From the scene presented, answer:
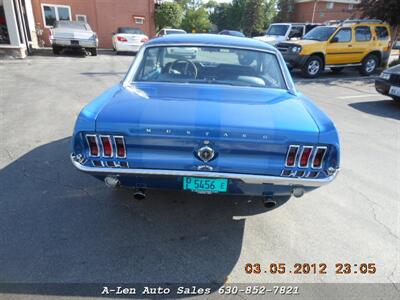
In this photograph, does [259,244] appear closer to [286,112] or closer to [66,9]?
[286,112]

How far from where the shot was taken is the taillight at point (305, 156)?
2.31 meters

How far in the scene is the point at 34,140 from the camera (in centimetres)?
481

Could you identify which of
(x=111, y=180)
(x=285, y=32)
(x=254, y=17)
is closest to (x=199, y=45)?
(x=111, y=180)

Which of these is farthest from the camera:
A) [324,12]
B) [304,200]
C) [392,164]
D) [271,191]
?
[324,12]

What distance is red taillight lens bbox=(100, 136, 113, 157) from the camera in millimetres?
2299

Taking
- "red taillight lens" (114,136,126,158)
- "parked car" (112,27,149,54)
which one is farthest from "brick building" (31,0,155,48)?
"red taillight lens" (114,136,126,158)

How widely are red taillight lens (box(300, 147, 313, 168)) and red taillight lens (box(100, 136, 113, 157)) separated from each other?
1.52 m

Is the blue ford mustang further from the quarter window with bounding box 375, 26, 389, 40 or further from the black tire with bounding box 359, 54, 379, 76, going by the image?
the quarter window with bounding box 375, 26, 389, 40

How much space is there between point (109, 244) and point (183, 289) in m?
0.83

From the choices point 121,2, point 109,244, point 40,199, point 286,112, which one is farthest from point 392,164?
point 121,2

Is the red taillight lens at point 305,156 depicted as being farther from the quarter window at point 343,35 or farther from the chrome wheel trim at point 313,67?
the quarter window at point 343,35

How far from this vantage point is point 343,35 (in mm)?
12031

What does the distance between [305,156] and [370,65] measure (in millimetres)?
13423

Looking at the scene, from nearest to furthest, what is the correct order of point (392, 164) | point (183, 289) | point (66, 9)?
point (183, 289) < point (392, 164) < point (66, 9)
